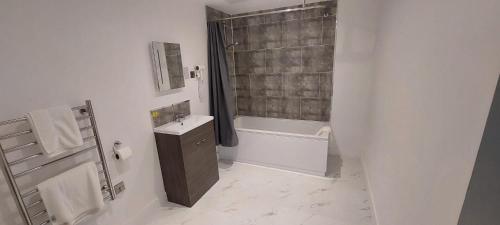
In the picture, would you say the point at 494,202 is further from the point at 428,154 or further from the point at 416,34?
the point at 416,34

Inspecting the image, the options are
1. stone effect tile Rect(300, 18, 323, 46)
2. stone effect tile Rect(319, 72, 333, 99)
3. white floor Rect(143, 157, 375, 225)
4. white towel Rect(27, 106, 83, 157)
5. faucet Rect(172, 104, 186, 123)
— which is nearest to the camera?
white towel Rect(27, 106, 83, 157)

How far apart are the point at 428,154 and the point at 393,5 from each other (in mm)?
1545

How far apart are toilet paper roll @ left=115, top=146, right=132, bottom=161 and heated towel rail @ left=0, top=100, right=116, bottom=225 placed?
0.12 meters

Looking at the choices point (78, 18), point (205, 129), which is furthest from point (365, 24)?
point (78, 18)

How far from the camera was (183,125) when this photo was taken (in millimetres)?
2297

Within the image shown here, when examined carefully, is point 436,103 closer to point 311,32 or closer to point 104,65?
point 104,65

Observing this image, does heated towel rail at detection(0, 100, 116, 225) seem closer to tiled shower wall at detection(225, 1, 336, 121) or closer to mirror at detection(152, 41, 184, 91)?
mirror at detection(152, 41, 184, 91)

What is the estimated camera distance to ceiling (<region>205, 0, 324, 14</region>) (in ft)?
9.17

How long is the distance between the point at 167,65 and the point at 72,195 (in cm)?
140

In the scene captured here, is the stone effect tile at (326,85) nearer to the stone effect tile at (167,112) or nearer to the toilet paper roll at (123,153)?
the stone effect tile at (167,112)

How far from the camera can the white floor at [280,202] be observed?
208cm

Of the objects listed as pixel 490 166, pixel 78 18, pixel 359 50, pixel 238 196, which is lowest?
pixel 238 196

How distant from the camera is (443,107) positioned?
36.1 inches

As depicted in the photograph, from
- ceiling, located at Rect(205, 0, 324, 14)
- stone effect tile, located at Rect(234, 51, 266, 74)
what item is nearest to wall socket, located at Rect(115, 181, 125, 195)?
ceiling, located at Rect(205, 0, 324, 14)
